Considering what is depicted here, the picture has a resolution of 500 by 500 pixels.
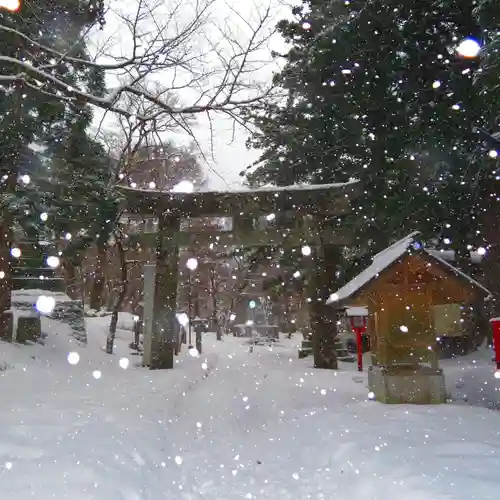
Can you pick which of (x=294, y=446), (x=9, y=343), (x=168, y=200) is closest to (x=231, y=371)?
(x=168, y=200)

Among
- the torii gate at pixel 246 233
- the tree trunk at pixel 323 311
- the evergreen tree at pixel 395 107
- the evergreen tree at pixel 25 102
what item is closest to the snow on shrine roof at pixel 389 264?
the evergreen tree at pixel 395 107

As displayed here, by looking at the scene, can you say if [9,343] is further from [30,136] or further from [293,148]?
[293,148]

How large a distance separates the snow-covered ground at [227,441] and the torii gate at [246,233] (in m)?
3.48

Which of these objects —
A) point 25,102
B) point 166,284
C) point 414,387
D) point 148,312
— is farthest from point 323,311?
point 25,102

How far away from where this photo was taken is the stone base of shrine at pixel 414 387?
7.54 metres

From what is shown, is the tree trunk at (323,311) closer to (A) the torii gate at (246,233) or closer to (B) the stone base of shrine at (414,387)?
(A) the torii gate at (246,233)

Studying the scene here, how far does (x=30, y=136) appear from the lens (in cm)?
929

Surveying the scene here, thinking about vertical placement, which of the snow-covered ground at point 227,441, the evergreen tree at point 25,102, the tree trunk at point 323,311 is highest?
the evergreen tree at point 25,102

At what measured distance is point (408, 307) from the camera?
7.98 m

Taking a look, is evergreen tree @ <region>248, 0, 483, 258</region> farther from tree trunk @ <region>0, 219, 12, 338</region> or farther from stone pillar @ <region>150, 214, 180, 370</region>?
tree trunk @ <region>0, 219, 12, 338</region>

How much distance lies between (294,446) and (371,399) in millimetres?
2784

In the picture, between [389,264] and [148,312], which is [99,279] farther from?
[389,264]

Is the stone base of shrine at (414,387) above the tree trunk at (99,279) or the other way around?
the other way around

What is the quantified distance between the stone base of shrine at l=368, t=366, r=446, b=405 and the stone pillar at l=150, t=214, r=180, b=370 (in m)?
7.31
